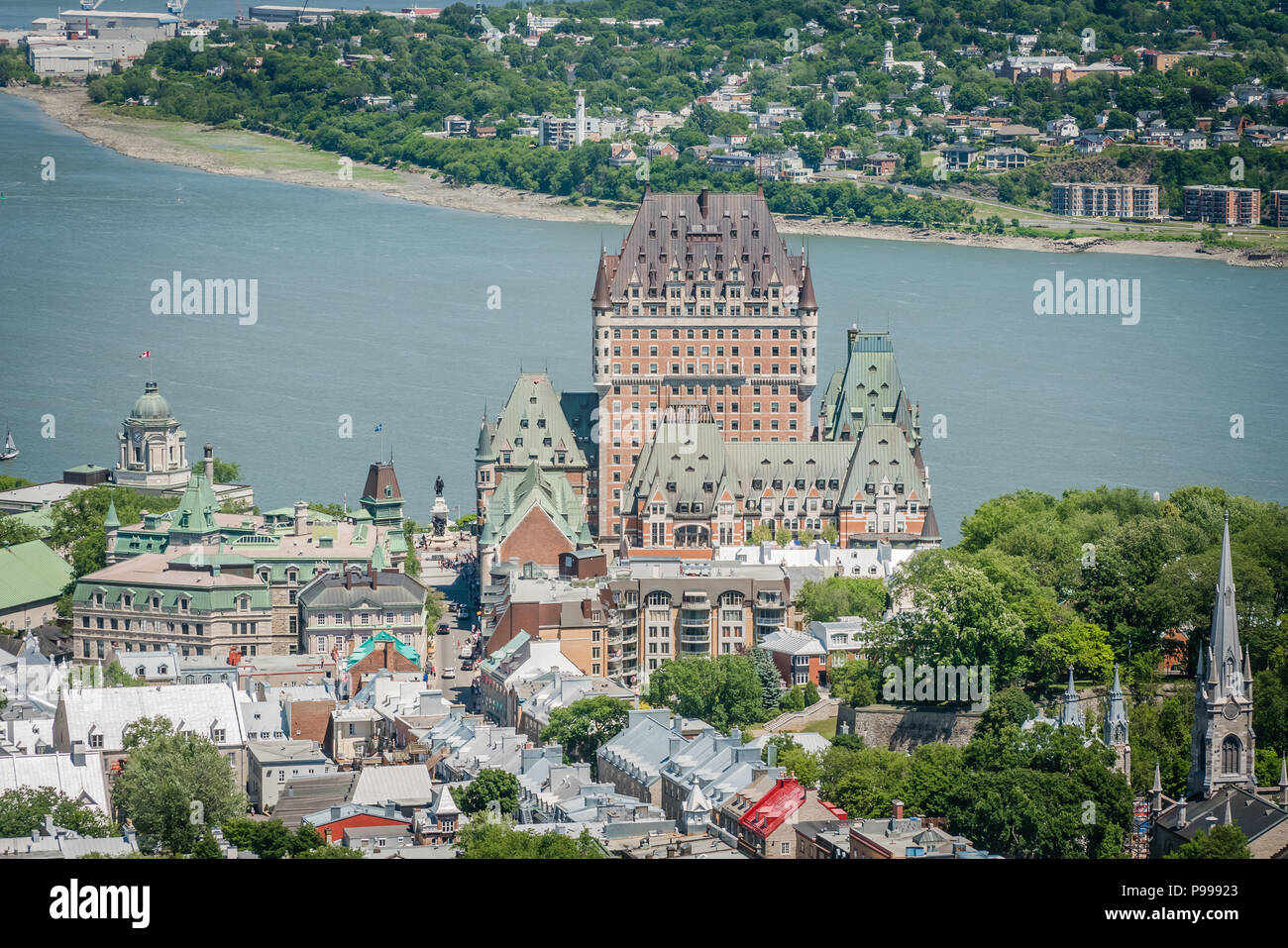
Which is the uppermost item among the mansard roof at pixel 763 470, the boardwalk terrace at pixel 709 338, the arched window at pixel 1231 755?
the boardwalk terrace at pixel 709 338

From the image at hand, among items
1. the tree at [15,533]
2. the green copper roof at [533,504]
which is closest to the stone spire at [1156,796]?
the green copper roof at [533,504]

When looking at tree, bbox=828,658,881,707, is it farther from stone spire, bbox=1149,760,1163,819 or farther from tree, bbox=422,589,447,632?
tree, bbox=422,589,447,632

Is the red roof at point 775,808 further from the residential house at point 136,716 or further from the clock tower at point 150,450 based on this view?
the clock tower at point 150,450

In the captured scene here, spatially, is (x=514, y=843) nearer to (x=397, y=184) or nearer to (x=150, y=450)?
(x=150, y=450)

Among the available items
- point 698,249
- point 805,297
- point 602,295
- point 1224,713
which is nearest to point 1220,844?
point 1224,713

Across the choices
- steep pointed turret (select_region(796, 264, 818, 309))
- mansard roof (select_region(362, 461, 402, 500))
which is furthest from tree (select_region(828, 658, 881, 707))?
steep pointed turret (select_region(796, 264, 818, 309))
